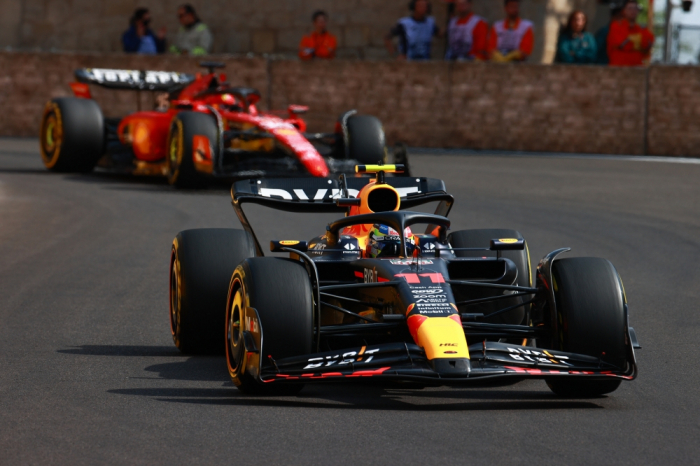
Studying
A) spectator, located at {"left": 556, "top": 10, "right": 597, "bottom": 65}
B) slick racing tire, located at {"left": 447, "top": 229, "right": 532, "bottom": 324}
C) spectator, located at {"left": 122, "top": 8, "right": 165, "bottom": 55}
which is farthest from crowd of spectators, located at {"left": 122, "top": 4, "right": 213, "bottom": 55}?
slick racing tire, located at {"left": 447, "top": 229, "right": 532, "bottom": 324}

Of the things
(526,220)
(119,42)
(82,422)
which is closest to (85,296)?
(82,422)

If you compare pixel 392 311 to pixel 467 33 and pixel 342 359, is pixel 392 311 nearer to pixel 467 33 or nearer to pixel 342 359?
pixel 342 359

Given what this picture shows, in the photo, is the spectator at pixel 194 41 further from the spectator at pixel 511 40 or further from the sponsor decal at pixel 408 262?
the sponsor decal at pixel 408 262

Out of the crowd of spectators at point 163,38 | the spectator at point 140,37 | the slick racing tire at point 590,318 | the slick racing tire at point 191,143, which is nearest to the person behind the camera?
the slick racing tire at point 590,318

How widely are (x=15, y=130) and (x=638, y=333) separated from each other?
16861 millimetres

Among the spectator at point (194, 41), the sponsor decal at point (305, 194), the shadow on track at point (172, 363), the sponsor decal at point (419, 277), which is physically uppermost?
the spectator at point (194, 41)

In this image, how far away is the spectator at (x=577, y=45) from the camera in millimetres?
20547

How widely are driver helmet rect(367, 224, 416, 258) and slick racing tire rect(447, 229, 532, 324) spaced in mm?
498

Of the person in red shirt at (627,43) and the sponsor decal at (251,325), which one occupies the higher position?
the person in red shirt at (627,43)

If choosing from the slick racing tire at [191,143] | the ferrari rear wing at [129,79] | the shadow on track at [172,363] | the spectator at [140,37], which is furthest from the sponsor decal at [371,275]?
the spectator at [140,37]

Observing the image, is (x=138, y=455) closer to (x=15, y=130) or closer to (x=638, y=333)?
(x=638, y=333)

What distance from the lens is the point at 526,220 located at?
13227 mm

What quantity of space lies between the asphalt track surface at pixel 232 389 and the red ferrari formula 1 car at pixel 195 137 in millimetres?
1682

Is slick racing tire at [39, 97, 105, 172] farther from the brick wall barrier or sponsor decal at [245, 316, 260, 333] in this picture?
sponsor decal at [245, 316, 260, 333]
